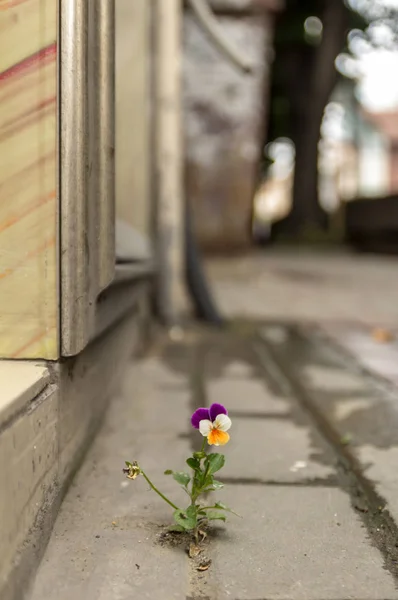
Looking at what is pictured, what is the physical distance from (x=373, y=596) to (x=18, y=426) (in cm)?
54

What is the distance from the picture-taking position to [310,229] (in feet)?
36.3

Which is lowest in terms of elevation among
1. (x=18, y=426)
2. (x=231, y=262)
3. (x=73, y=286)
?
(x=231, y=262)

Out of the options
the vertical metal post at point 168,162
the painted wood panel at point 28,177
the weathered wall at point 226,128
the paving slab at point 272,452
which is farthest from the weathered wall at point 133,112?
the weathered wall at point 226,128

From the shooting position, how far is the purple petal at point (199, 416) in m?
1.02

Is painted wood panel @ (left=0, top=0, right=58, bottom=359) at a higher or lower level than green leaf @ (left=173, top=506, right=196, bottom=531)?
higher

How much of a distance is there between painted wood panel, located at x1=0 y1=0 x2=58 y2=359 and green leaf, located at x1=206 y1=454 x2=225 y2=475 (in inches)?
12.6

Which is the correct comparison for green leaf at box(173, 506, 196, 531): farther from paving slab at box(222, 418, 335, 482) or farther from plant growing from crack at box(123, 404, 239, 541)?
paving slab at box(222, 418, 335, 482)

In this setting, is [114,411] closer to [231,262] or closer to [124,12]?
[124,12]

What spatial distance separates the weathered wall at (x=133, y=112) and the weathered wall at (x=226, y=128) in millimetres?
3001

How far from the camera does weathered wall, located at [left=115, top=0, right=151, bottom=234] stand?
2.03 m

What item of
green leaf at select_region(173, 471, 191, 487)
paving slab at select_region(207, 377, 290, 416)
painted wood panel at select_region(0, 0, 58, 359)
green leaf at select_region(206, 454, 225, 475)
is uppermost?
painted wood panel at select_region(0, 0, 58, 359)

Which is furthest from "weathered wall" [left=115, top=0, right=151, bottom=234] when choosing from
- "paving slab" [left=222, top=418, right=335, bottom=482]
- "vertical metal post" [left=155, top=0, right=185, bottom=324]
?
"paving slab" [left=222, top=418, right=335, bottom=482]

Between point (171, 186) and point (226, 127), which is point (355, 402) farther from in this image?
point (226, 127)

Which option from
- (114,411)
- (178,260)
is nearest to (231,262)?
(178,260)
